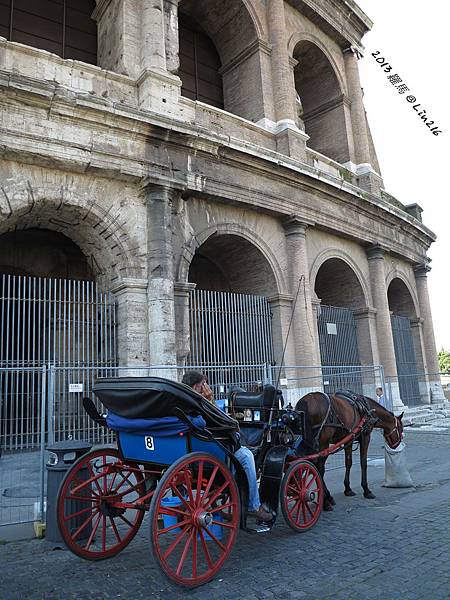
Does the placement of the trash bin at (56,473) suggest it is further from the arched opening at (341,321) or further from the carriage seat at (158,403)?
the arched opening at (341,321)

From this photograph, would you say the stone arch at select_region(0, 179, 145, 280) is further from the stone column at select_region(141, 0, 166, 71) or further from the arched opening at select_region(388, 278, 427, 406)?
the arched opening at select_region(388, 278, 427, 406)

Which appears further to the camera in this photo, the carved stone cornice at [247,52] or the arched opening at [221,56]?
the arched opening at [221,56]

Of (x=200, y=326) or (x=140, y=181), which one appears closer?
(x=140, y=181)

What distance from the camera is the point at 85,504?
14.8 ft

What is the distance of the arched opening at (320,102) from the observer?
15738 mm

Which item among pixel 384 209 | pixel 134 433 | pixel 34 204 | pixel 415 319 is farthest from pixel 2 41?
pixel 415 319

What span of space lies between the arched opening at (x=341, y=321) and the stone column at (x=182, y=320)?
195 inches

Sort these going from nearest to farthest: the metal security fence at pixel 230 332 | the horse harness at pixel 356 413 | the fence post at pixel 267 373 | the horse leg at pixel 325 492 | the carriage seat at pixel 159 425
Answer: the carriage seat at pixel 159 425, the horse leg at pixel 325 492, the horse harness at pixel 356 413, the fence post at pixel 267 373, the metal security fence at pixel 230 332

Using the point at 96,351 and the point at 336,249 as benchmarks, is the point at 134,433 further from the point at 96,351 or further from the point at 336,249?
the point at 336,249

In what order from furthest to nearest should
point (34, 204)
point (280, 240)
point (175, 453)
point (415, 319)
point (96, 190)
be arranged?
point (415, 319)
point (280, 240)
point (96, 190)
point (34, 204)
point (175, 453)

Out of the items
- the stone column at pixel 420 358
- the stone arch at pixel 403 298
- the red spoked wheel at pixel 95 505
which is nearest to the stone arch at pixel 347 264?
the stone arch at pixel 403 298

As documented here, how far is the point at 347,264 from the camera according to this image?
1457 cm

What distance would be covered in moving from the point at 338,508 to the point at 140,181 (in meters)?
6.70

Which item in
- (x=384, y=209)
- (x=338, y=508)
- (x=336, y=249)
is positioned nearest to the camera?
(x=338, y=508)
